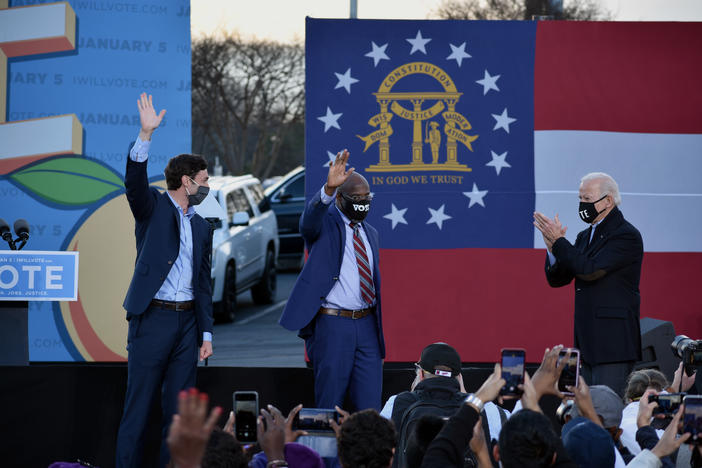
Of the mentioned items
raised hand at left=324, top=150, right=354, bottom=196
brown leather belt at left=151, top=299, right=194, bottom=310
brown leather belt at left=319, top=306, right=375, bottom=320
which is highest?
raised hand at left=324, top=150, right=354, bottom=196

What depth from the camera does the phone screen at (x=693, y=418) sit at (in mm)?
3680

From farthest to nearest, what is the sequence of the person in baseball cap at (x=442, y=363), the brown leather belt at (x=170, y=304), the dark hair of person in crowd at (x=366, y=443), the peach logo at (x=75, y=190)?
the peach logo at (x=75, y=190), the brown leather belt at (x=170, y=304), the person in baseball cap at (x=442, y=363), the dark hair of person in crowd at (x=366, y=443)

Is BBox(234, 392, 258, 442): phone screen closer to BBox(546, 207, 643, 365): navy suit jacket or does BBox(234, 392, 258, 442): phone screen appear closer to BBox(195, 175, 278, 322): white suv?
BBox(546, 207, 643, 365): navy suit jacket

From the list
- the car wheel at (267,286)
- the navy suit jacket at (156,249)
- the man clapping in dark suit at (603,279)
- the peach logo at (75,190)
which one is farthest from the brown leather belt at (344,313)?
the car wheel at (267,286)

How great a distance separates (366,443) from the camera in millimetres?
3455

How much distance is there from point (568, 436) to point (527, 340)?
5.20 meters

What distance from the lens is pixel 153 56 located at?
27.3 ft

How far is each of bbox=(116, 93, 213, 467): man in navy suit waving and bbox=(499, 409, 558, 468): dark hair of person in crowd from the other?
2871 millimetres

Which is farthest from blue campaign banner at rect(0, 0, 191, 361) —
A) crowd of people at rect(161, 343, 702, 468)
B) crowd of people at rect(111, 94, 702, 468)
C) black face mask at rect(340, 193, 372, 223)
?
crowd of people at rect(161, 343, 702, 468)

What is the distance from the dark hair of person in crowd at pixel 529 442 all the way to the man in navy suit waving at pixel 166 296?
A: 2871 mm

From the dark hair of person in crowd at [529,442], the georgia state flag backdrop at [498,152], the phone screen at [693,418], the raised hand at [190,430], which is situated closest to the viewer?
the raised hand at [190,430]

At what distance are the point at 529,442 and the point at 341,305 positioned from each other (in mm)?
2948

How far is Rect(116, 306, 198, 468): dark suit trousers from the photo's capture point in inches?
225

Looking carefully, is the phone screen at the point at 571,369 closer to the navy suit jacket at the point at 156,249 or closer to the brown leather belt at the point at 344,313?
the brown leather belt at the point at 344,313
